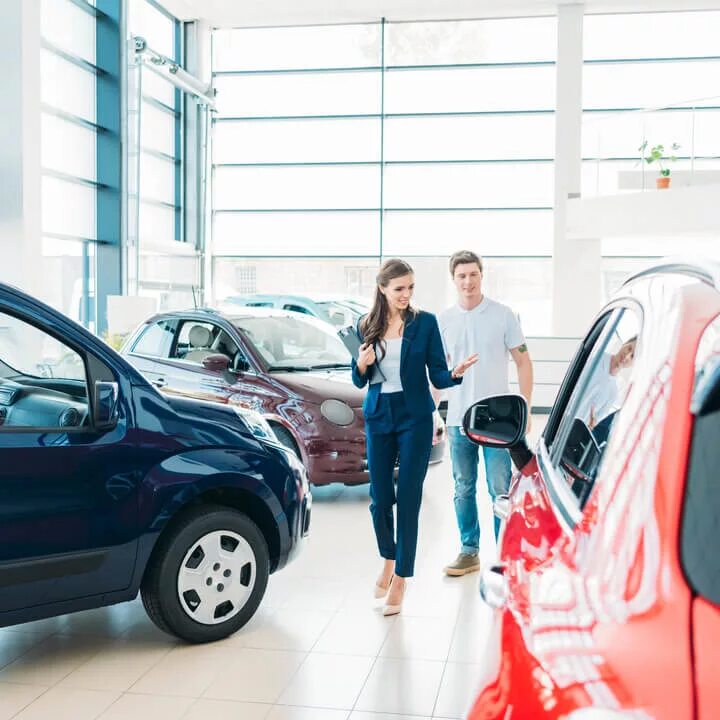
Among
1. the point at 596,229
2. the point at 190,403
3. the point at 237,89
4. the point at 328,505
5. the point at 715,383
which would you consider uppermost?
the point at 237,89

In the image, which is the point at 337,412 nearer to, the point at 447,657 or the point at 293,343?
the point at 293,343

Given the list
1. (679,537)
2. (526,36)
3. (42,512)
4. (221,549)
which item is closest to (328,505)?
(221,549)

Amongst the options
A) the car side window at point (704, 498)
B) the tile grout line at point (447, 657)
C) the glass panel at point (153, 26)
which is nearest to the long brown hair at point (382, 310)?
the tile grout line at point (447, 657)

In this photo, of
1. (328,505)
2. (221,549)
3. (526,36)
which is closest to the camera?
(221,549)

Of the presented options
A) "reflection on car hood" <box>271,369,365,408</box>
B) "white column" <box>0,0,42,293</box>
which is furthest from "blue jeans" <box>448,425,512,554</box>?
"white column" <box>0,0,42,293</box>

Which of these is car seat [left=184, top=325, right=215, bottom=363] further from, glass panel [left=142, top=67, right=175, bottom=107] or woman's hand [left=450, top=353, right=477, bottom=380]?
glass panel [left=142, top=67, right=175, bottom=107]

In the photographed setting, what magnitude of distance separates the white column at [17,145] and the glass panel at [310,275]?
689 centimetres

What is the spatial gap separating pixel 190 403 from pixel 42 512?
0.83m

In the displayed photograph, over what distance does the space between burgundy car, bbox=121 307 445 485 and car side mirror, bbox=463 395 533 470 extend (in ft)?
15.7

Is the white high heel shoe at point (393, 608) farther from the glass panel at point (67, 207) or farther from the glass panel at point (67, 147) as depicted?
the glass panel at point (67, 207)

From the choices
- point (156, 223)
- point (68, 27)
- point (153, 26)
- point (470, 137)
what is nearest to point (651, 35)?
point (470, 137)

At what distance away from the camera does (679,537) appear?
1.08 m

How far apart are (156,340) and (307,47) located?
12.7 metres

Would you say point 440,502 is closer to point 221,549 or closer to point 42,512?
point 221,549
